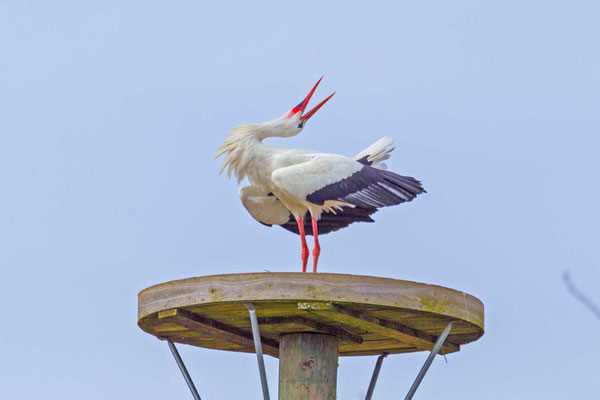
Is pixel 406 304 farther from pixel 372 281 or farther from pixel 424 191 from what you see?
pixel 424 191

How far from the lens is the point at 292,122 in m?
10.6

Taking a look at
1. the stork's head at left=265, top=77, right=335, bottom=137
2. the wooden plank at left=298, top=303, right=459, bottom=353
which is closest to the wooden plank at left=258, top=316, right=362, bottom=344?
the wooden plank at left=298, top=303, right=459, bottom=353

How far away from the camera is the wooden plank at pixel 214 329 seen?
8016 mm

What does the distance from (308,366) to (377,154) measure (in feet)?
10.3

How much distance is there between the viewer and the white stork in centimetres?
942

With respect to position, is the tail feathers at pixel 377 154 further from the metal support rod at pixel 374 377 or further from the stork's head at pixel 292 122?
the metal support rod at pixel 374 377

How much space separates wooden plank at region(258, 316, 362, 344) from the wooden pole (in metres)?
0.08

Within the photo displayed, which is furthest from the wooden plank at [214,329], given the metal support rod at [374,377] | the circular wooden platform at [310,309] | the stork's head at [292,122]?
the stork's head at [292,122]

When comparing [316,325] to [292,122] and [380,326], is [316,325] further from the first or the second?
[292,122]

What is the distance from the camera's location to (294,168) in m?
9.67

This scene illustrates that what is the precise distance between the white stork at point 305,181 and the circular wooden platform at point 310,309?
142 cm

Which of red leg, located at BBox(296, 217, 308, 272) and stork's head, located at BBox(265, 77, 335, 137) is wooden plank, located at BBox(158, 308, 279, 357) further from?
stork's head, located at BBox(265, 77, 335, 137)

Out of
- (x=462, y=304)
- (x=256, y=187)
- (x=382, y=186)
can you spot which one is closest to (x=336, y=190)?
(x=382, y=186)

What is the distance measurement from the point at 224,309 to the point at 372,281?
1.46m
